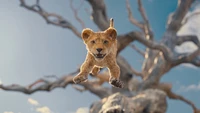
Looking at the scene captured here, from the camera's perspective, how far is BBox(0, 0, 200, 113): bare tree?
27.0 feet

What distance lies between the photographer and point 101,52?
905 mm

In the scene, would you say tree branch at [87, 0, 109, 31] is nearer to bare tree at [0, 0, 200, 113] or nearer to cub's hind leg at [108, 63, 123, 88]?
bare tree at [0, 0, 200, 113]

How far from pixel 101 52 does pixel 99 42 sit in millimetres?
30

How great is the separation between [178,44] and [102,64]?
42.4 ft

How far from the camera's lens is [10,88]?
41.4ft

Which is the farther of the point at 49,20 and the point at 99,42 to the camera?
the point at 49,20

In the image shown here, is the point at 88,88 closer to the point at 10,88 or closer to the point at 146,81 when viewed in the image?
the point at 146,81

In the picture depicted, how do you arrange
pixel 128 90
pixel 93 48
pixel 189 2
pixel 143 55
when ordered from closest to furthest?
pixel 93 48
pixel 128 90
pixel 189 2
pixel 143 55

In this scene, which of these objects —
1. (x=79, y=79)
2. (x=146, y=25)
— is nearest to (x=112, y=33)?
Result: (x=79, y=79)

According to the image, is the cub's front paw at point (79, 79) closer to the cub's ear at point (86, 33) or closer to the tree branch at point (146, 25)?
the cub's ear at point (86, 33)

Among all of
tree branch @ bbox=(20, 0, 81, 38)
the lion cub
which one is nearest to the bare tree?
tree branch @ bbox=(20, 0, 81, 38)

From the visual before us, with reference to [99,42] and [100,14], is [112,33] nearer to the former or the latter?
[99,42]

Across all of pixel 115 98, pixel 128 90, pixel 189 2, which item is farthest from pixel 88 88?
pixel 115 98

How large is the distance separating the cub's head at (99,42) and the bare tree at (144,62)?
6403 mm
